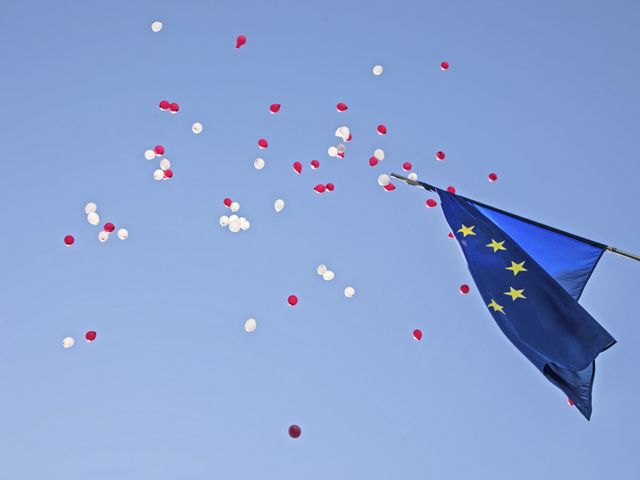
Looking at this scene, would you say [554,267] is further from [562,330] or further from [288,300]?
[288,300]

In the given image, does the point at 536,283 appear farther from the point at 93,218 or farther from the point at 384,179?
the point at 93,218

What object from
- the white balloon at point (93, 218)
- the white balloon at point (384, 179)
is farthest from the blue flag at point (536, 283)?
the white balloon at point (93, 218)

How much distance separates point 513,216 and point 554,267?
30.1 inches

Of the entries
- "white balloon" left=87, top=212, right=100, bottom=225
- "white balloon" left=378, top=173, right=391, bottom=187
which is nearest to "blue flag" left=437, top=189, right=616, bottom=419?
"white balloon" left=378, top=173, right=391, bottom=187

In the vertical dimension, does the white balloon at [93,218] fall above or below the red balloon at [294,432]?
Answer: above

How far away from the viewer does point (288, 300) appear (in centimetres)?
1185

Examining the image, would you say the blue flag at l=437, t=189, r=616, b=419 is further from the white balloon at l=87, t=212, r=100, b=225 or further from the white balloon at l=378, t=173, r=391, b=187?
the white balloon at l=87, t=212, r=100, b=225

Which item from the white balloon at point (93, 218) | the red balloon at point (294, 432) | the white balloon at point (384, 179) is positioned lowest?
the red balloon at point (294, 432)

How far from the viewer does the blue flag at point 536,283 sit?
8.10m

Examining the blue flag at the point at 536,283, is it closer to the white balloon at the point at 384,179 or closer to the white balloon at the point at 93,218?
the white balloon at the point at 384,179

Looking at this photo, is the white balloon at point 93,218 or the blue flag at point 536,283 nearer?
the blue flag at point 536,283

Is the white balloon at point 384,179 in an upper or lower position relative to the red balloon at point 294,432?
upper

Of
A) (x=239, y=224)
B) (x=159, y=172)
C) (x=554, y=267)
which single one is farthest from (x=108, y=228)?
(x=554, y=267)

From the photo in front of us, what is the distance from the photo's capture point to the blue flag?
26.6ft
